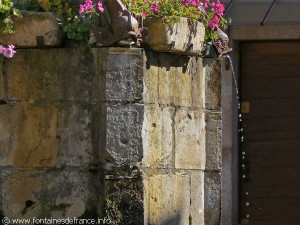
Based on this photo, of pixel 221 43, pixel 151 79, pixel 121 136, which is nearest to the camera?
pixel 121 136

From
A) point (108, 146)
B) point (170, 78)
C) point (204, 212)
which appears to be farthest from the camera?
point (204, 212)

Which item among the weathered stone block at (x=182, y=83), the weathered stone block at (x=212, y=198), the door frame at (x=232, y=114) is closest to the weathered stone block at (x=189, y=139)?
the weathered stone block at (x=182, y=83)

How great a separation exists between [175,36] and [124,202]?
703 mm

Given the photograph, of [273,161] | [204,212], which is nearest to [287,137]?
[273,161]

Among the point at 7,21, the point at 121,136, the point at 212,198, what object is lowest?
the point at 212,198

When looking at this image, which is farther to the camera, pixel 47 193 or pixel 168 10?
pixel 168 10

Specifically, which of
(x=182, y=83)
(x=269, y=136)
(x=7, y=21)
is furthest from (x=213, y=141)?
(x=269, y=136)

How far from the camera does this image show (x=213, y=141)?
5461 millimetres

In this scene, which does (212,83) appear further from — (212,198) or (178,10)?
(178,10)

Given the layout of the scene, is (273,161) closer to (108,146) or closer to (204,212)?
(204,212)

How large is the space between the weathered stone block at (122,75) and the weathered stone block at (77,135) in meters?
0.11

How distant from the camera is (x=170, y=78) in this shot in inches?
193

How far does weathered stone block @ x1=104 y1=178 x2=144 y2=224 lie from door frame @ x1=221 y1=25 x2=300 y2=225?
18.4 feet

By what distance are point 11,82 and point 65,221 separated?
58cm
